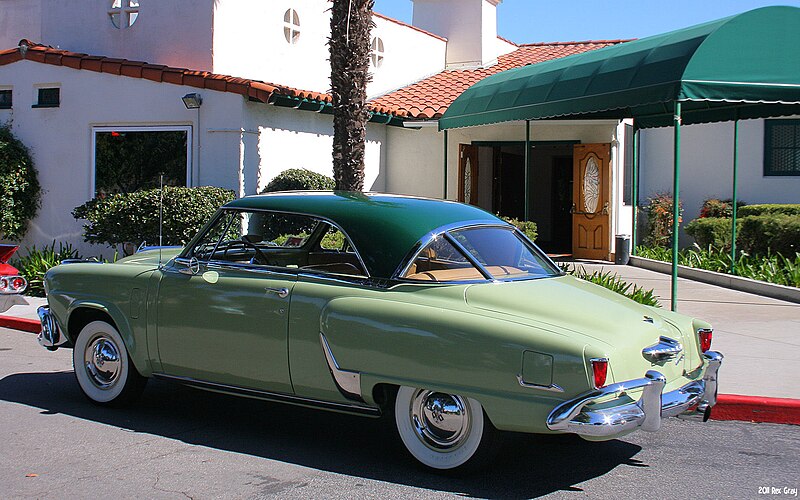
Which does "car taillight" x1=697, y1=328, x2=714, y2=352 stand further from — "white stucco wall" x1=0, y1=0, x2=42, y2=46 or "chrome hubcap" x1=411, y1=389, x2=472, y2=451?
"white stucco wall" x1=0, y1=0, x2=42, y2=46

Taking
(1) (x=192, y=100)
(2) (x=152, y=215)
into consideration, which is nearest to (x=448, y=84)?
(1) (x=192, y=100)

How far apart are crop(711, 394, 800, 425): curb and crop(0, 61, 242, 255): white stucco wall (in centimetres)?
928

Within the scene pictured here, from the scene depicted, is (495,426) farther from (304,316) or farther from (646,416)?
(304,316)

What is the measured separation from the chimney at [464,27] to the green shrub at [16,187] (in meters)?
11.0

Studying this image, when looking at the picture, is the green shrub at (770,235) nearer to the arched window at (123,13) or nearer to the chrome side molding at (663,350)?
the chrome side molding at (663,350)

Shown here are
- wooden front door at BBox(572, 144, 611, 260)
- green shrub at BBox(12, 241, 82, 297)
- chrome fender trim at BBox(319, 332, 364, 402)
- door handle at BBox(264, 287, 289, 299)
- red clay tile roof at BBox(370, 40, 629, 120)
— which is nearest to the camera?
chrome fender trim at BBox(319, 332, 364, 402)

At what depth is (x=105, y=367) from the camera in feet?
21.7

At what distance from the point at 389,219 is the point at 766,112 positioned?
32.2 ft

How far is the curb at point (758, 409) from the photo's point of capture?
6.63 meters

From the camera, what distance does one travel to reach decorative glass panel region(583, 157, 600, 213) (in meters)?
18.3

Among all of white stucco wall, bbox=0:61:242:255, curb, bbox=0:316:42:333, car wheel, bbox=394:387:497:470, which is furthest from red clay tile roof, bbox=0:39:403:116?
car wheel, bbox=394:387:497:470

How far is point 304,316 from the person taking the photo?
17.9 feet

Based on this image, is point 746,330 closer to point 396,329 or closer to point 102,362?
point 396,329

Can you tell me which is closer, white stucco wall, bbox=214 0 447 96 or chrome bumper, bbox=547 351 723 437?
chrome bumper, bbox=547 351 723 437
